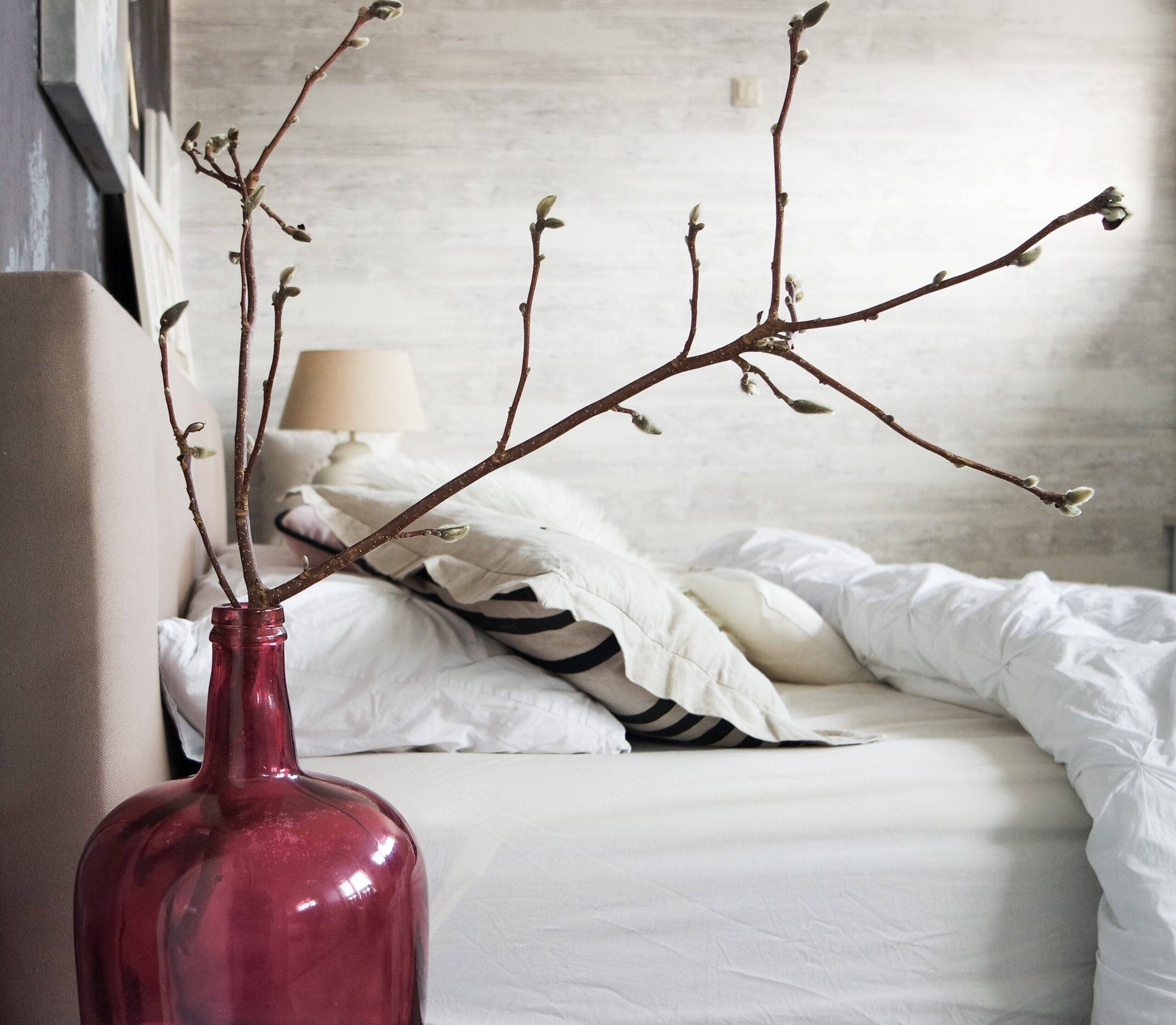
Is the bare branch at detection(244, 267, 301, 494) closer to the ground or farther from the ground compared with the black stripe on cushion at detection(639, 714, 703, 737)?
farther from the ground

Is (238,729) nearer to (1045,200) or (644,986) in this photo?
(644,986)

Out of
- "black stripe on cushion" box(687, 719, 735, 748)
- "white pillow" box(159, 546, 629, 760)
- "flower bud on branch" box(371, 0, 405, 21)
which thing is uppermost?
"flower bud on branch" box(371, 0, 405, 21)

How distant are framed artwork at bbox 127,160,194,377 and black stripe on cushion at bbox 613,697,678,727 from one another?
1.08 m

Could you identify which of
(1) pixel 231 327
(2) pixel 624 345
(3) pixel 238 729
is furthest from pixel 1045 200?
(3) pixel 238 729

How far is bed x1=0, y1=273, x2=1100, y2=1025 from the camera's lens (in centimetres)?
75

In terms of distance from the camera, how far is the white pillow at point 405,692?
3.46 ft

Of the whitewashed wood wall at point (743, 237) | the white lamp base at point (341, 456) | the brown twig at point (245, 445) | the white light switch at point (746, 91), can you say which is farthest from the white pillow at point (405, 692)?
the white light switch at point (746, 91)

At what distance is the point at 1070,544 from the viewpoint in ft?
12.8

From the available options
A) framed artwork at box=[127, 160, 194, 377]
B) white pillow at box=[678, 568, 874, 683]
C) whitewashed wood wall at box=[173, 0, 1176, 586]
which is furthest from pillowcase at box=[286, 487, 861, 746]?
whitewashed wood wall at box=[173, 0, 1176, 586]

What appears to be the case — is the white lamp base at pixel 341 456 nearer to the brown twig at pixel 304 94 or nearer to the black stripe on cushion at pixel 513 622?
the black stripe on cushion at pixel 513 622

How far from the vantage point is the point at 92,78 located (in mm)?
1447

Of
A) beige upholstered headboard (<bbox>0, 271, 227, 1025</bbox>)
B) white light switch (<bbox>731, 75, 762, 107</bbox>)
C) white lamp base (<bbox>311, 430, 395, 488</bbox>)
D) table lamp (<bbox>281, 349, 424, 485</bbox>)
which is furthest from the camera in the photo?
white light switch (<bbox>731, 75, 762, 107</bbox>)

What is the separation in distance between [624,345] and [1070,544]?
1871mm

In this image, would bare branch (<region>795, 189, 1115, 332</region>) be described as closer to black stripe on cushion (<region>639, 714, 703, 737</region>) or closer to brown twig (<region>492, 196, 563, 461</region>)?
brown twig (<region>492, 196, 563, 461</region>)
